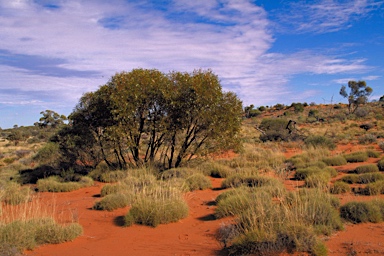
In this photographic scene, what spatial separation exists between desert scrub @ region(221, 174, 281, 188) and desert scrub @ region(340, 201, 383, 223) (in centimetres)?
303

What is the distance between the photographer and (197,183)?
490 inches

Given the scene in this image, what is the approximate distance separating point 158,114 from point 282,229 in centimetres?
1003

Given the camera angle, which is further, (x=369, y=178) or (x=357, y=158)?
(x=357, y=158)

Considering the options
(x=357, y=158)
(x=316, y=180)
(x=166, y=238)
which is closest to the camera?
(x=166, y=238)

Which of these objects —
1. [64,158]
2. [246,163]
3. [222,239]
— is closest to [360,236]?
[222,239]

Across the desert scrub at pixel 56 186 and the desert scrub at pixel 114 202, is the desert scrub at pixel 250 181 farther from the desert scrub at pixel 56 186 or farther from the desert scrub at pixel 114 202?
the desert scrub at pixel 56 186

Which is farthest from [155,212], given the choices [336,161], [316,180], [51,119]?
[51,119]

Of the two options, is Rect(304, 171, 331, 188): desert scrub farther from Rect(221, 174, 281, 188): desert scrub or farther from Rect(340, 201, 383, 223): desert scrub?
Rect(340, 201, 383, 223): desert scrub

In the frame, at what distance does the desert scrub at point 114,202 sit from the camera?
381 inches

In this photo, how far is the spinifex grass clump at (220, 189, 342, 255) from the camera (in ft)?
18.6

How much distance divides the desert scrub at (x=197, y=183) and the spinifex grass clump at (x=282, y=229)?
190 inches

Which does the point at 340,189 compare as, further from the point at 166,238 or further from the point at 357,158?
the point at 357,158

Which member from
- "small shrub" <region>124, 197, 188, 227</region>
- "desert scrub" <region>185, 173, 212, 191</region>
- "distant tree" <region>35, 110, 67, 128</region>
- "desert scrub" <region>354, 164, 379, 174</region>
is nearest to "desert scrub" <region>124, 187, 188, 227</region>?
"small shrub" <region>124, 197, 188, 227</region>

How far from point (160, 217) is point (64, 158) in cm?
1035
